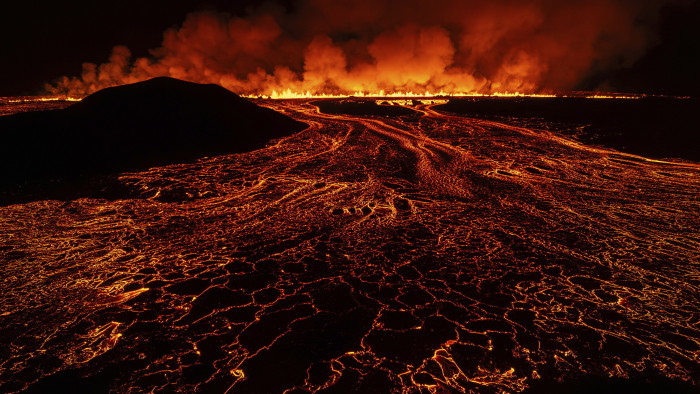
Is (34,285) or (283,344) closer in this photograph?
(283,344)

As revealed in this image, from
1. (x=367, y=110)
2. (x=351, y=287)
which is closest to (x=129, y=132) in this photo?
(x=351, y=287)

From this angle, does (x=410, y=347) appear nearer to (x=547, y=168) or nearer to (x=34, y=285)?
(x=34, y=285)

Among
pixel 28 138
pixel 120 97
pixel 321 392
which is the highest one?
pixel 120 97

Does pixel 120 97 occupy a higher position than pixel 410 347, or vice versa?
pixel 120 97

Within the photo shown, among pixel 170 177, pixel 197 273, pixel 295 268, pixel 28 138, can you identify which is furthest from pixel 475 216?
pixel 28 138

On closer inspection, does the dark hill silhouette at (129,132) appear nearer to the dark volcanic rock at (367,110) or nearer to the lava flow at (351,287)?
the lava flow at (351,287)

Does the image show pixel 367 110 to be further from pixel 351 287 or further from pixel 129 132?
pixel 351 287
